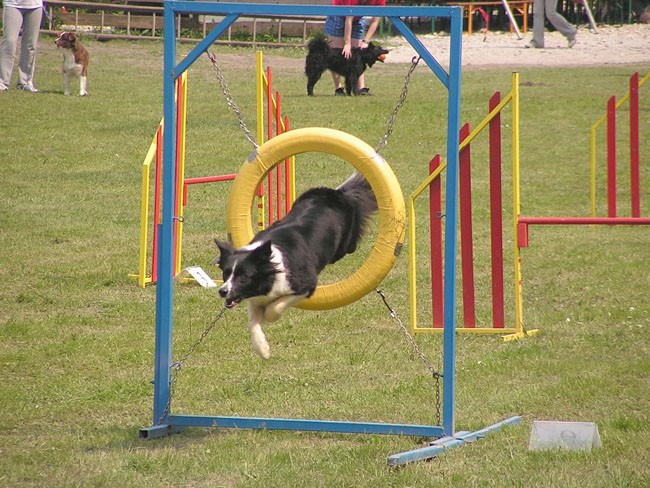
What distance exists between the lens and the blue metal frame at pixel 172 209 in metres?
5.45

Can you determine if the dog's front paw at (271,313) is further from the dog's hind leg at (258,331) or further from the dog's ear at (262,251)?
the dog's ear at (262,251)

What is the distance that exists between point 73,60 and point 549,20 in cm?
1176

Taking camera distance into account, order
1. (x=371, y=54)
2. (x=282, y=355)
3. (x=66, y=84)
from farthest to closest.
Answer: (x=66, y=84)
(x=371, y=54)
(x=282, y=355)

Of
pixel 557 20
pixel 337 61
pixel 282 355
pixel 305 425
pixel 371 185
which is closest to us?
pixel 371 185

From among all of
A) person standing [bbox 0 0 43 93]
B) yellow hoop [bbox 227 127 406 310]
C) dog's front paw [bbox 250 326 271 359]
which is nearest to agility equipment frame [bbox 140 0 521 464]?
yellow hoop [bbox 227 127 406 310]

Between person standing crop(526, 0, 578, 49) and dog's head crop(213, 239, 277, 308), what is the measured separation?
794 inches

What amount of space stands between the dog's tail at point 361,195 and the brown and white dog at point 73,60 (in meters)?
12.3

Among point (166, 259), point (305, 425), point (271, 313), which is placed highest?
point (166, 259)

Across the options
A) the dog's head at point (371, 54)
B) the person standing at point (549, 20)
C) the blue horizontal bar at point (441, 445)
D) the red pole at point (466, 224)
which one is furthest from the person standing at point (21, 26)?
the blue horizontal bar at point (441, 445)

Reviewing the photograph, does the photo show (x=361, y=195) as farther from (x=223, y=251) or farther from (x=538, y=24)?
(x=538, y=24)

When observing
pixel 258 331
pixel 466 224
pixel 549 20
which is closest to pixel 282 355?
pixel 466 224

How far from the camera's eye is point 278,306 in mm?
5328

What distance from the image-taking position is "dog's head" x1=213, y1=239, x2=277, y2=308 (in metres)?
5.10

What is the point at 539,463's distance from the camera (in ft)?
17.1
